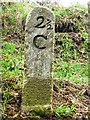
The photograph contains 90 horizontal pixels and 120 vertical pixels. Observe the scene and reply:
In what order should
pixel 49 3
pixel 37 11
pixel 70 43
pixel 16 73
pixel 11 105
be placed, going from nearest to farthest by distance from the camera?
pixel 37 11 < pixel 11 105 < pixel 16 73 < pixel 70 43 < pixel 49 3

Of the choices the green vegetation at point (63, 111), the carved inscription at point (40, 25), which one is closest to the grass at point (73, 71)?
the green vegetation at point (63, 111)

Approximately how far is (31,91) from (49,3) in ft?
17.6

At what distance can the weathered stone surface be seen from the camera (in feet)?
15.6

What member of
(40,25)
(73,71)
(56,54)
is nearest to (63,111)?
(40,25)

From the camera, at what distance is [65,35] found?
9102 mm

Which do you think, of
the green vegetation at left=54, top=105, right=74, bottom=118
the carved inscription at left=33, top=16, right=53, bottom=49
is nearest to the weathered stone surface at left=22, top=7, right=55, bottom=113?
the carved inscription at left=33, top=16, right=53, bottom=49

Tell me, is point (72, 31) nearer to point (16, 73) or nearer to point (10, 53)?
point (10, 53)

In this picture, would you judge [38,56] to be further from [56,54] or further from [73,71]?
[56,54]

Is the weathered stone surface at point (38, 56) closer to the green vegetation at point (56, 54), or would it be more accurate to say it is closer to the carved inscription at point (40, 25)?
the carved inscription at point (40, 25)

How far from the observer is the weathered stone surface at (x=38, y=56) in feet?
15.6

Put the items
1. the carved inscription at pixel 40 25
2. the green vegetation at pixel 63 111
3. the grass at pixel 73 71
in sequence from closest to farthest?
1. the carved inscription at pixel 40 25
2. the green vegetation at pixel 63 111
3. the grass at pixel 73 71

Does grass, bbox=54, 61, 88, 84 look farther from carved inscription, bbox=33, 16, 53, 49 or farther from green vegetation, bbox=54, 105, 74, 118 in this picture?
carved inscription, bbox=33, 16, 53, 49

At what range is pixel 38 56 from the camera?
4.82m

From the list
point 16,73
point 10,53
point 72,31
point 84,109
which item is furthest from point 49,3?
point 84,109
